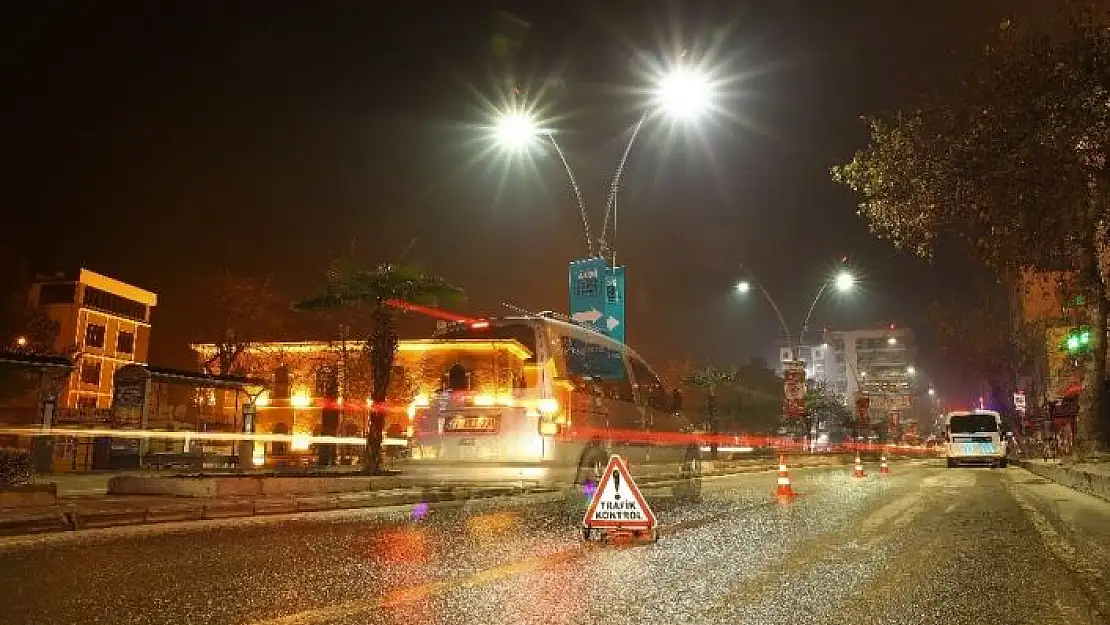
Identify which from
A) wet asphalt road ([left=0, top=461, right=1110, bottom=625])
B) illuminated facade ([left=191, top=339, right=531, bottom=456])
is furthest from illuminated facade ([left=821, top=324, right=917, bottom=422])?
wet asphalt road ([left=0, top=461, right=1110, bottom=625])

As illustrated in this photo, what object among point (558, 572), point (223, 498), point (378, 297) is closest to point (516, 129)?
point (378, 297)

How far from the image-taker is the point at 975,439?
116 feet

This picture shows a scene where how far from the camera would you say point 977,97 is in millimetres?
13688

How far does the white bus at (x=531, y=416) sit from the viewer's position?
12008 mm

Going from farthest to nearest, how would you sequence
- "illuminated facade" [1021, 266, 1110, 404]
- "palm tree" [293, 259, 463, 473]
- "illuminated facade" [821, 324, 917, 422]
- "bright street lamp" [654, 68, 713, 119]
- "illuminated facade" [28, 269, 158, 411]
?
"illuminated facade" [821, 324, 917, 422] < "illuminated facade" [28, 269, 158, 411] < "illuminated facade" [1021, 266, 1110, 404] < "bright street lamp" [654, 68, 713, 119] < "palm tree" [293, 259, 463, 473]

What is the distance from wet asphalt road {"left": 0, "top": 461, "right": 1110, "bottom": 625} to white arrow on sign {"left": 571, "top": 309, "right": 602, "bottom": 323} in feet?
32.1

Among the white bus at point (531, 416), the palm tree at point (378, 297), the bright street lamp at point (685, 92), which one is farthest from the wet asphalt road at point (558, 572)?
the bright street lamp at point (685, 92)

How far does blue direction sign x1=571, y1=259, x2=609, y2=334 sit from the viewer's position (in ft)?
68.0

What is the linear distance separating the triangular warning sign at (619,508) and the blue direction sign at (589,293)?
11803 millimetres

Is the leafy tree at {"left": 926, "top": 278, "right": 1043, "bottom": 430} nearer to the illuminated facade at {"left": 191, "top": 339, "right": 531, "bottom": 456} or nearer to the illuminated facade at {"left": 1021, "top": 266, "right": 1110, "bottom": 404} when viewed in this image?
the illuminated facade at {"left": 1021, "top": 266, "right": 1110, "bottom": 404}

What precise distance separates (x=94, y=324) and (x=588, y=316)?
61159mm

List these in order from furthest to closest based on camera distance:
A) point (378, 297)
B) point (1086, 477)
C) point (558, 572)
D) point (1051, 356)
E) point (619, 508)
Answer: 1. point (1051, 356)
2. point (1086, 477)
3. point (378, 297)
4. point (619, 508)
5. point (558, 572)

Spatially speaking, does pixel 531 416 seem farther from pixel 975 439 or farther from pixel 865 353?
pixel 865 353

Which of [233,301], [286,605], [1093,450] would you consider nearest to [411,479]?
[286,605]
